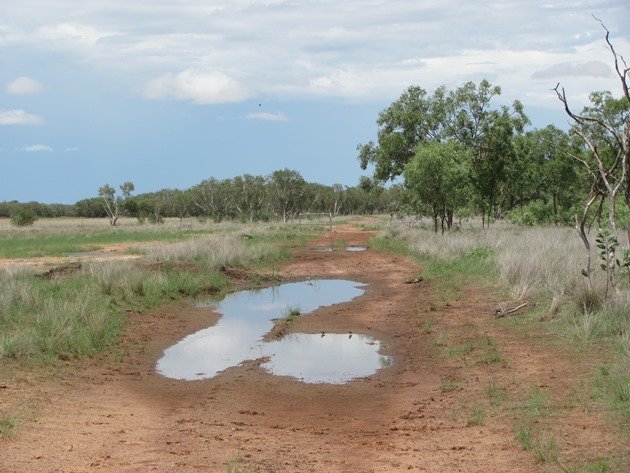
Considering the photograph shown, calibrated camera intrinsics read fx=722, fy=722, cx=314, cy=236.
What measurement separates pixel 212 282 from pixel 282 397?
37.7 feet

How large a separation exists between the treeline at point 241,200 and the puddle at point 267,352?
64.6 meters

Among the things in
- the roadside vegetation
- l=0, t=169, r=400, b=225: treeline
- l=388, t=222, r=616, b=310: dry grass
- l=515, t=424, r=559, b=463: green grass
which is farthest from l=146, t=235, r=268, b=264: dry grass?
l=0, t=169, r=400, b=225: treeline

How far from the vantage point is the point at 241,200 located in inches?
3679

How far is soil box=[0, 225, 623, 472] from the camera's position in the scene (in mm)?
6332

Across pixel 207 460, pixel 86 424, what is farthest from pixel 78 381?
pixel 207 460

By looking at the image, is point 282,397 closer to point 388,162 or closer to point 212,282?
point 212,282

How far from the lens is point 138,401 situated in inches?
353

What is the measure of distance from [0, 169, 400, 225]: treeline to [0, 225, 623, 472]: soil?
6944 cm

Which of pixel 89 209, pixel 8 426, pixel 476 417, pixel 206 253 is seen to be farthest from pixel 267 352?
pixel 89 209

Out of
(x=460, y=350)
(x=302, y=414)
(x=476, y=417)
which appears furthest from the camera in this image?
(x=460, y=350)

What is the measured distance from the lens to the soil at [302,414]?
6.33 m

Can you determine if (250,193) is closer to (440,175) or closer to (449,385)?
(440,175)

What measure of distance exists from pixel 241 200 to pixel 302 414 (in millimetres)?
85826

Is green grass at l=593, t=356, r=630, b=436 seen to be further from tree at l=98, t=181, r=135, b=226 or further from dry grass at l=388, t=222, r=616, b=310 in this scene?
tree at l=98, t=181, r=135, b=226
